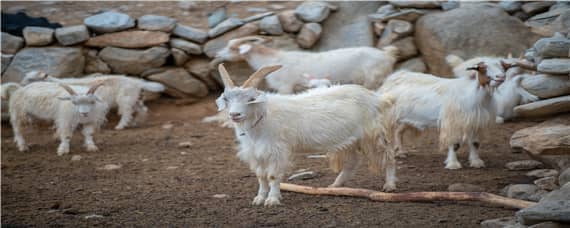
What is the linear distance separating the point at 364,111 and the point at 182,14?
7347 millimetres

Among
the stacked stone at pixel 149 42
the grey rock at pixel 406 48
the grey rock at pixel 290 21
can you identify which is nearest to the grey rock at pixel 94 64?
the stacked stone at pixel 149 42

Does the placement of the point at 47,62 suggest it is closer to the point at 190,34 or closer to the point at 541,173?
the point at 190,34

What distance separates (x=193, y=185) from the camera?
266 inches

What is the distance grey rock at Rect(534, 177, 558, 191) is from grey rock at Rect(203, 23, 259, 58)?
21.8ft

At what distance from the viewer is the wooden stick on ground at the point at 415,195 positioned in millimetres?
5082

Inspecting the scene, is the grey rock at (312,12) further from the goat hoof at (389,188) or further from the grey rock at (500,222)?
the grey rock at (500,222)

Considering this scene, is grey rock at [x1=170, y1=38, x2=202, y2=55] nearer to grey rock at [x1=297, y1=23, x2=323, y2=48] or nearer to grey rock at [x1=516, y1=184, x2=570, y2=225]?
grey rock at [x1=297, y1=23, x2=323, y2=48]

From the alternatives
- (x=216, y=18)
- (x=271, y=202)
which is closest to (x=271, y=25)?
(x=216, y=18)

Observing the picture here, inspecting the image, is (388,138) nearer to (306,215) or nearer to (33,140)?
(306,215)

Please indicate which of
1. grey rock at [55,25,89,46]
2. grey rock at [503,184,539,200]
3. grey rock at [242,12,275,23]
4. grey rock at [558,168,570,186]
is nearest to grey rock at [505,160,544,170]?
grey rock at [503,184,539,200]

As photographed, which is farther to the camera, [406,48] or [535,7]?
[406,48]

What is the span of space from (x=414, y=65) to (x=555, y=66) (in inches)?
203

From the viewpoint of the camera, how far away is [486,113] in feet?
23.5

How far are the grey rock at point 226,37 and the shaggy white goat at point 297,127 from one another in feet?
17.9
